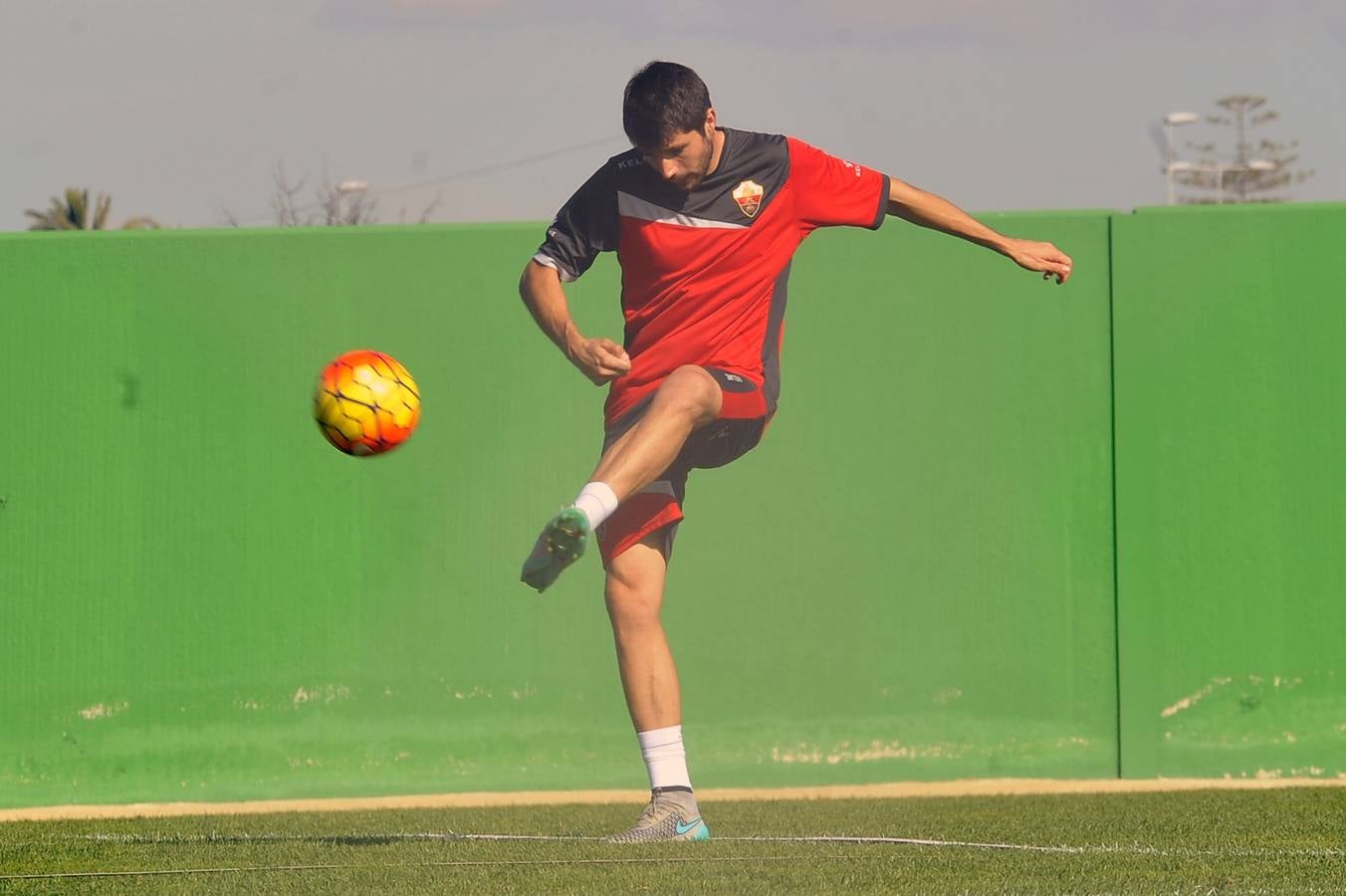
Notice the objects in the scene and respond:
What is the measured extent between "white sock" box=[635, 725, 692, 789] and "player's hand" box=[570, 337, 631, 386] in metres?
1.37

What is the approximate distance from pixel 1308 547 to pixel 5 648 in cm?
629

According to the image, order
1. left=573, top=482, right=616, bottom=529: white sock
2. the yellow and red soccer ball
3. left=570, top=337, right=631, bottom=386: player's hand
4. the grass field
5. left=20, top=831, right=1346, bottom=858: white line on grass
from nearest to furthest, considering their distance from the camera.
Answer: the grass field < left=20, top=831, right=1346, bottom=858: white line on grass < left=573, top=482, right=616, bottom=529: white sock < the yellow and red soccer ball < left=570, top=337, right=631, bottom=386: player's hand

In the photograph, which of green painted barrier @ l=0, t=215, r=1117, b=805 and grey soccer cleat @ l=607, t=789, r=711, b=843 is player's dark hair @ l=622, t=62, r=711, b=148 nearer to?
green painted barrier @ l=0, t=215, r=1117, b=805

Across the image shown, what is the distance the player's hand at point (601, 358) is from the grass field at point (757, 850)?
1.76 m

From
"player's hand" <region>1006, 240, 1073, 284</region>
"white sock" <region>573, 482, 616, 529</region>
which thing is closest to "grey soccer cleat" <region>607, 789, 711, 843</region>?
"white sock" <region>573, 482, 616, 529</region>

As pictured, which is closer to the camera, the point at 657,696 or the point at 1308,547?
the point at 657,696

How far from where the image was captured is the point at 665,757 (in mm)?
6676

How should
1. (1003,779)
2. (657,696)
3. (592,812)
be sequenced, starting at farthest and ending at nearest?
(1003,779) → (592,812) → (657,696)

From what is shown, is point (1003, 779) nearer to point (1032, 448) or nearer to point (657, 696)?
point (1032, 448)

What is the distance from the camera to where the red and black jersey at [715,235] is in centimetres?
717

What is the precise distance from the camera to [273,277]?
358 inches

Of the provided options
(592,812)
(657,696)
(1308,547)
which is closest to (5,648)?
(592,812)

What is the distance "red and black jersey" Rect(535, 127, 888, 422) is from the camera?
23.5ft

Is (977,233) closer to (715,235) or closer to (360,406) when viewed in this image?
(715,235)
